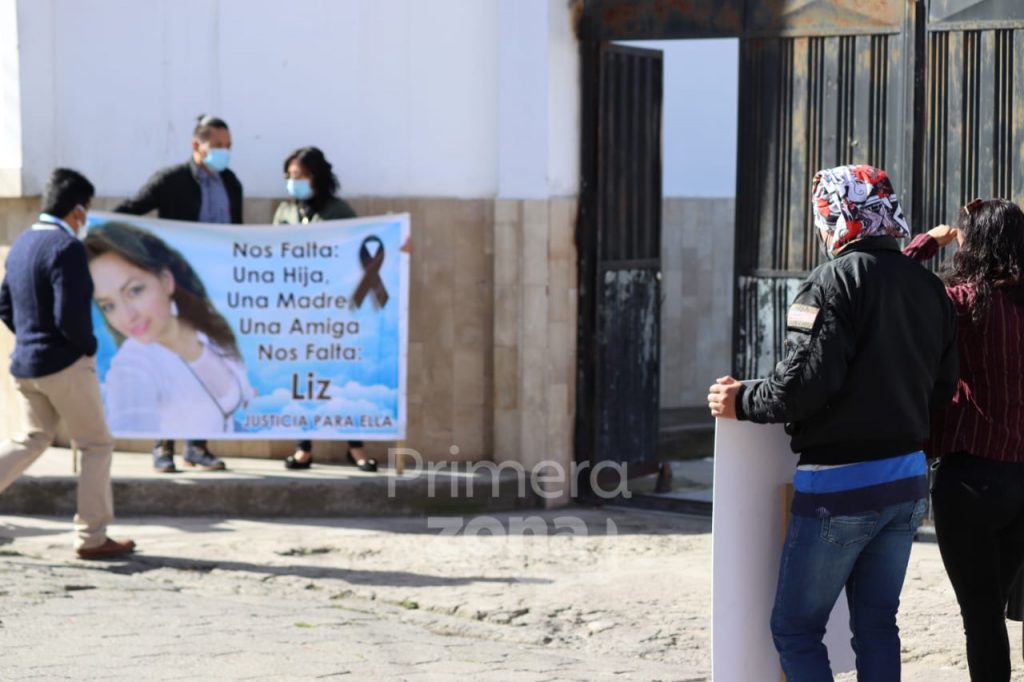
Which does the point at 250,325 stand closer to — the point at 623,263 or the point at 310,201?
the point at 310,201

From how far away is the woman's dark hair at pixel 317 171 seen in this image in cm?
913

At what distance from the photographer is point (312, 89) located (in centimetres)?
949

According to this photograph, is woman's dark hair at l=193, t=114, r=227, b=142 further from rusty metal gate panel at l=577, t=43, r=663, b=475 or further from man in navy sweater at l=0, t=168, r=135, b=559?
rusty metal gate panel at l=577, t=43, r=663, b=475

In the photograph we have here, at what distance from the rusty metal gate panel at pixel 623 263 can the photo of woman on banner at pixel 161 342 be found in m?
1.94

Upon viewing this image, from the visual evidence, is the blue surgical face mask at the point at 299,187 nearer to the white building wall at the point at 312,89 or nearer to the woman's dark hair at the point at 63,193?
the white building wall at the point at 312,89

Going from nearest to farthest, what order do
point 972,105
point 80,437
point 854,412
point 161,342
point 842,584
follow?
1. point 854,412
2. point 842,584
3. point 80,437
4. point 972,105
5. point 161,342

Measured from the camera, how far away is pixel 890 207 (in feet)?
14.8

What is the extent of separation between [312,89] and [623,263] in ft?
6.62

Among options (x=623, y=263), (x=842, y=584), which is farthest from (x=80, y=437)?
(x=842, y=584)

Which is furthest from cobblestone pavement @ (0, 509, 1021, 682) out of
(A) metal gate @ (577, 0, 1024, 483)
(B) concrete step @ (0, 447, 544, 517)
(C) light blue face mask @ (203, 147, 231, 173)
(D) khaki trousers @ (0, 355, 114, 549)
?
(C) light blue face mask @ (203, 147, 231, 173)

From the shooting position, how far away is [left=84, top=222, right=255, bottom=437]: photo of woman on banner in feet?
29.9

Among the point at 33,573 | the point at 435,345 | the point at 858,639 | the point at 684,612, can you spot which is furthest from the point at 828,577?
the point at 435,345

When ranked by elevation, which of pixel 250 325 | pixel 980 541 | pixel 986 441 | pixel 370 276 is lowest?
pixel 980 541

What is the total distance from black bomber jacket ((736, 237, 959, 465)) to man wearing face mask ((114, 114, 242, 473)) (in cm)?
531
